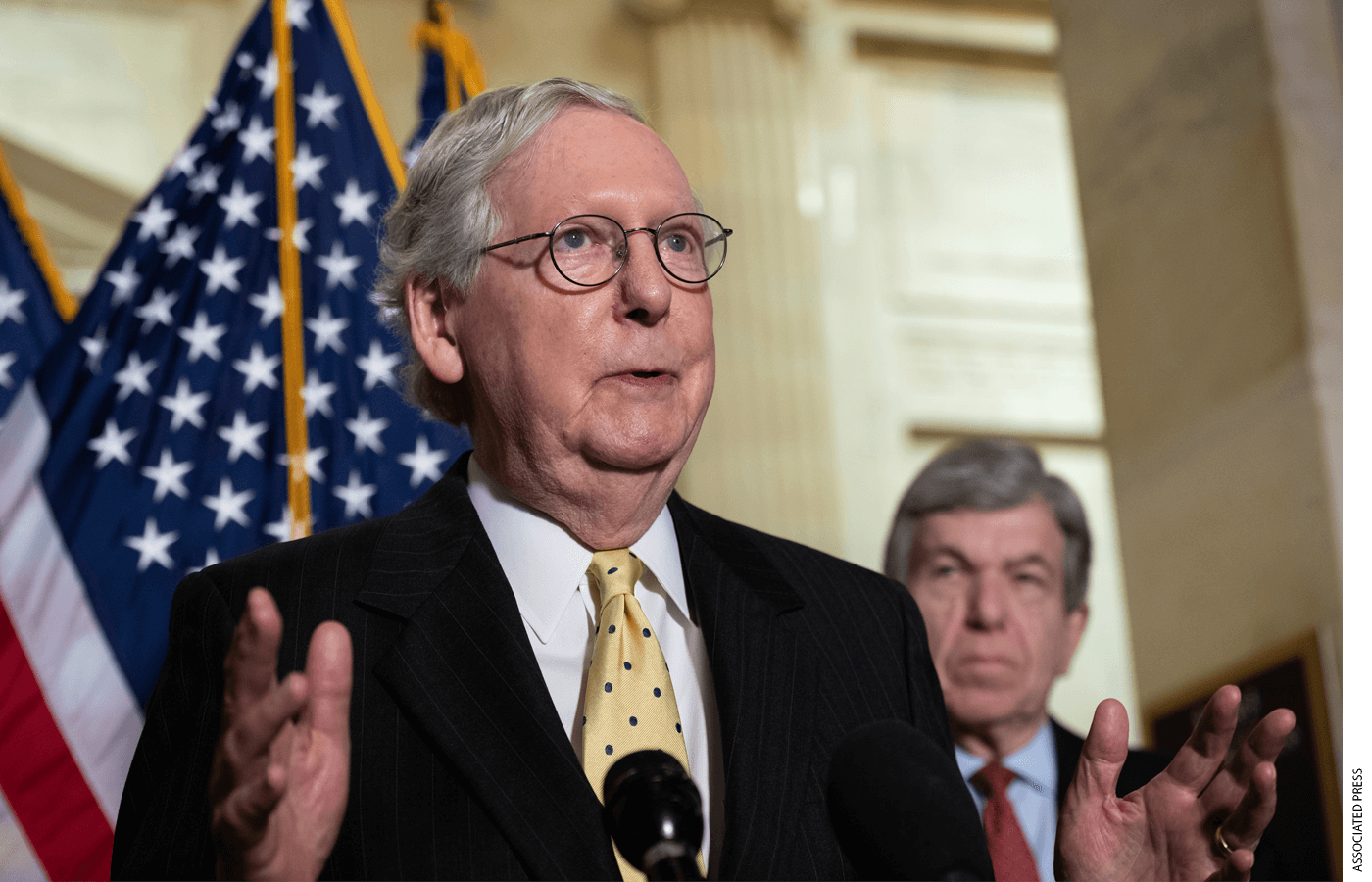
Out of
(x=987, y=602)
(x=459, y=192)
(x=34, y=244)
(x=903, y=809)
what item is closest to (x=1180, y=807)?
(x=903, y=809)

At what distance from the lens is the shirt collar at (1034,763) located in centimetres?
319

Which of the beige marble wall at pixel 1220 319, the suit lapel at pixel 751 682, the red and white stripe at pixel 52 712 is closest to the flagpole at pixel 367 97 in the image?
the red and white stripe at pixel 52 712

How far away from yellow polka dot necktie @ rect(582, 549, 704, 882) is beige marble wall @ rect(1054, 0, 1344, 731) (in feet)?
7.05

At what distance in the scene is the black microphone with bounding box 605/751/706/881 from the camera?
1264mm

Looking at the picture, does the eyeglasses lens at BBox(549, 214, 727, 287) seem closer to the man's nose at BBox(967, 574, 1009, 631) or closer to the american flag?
the man's nose at BBox(967, 574, 1009, 631)

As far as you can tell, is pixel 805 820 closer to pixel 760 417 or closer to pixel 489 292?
pixel 489 292

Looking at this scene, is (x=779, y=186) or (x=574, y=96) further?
(x=779, y=186)

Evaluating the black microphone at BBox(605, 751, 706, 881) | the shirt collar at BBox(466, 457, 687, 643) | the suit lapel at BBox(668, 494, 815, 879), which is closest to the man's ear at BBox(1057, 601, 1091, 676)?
the suit lapel at BBox(668, 494, 815, 879)

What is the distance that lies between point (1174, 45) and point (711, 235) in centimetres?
237

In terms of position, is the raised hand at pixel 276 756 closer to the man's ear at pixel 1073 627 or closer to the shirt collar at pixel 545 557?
the shirt collar at pixel 545 557

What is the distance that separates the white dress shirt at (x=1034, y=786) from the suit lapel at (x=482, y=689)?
1.47 m

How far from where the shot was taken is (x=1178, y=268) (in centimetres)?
407

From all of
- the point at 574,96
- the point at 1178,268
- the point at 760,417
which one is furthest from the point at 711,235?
the point at 760,417

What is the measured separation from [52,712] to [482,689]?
178 centimetres
